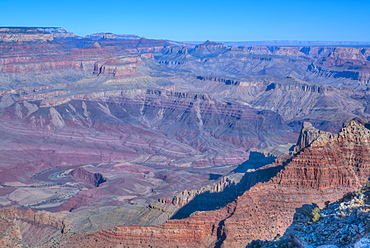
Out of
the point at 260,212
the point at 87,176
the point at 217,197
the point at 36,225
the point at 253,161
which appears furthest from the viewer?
the point at 87,176

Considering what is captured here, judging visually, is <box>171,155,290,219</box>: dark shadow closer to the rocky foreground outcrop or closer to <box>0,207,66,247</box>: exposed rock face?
the rocky foreground outcrop

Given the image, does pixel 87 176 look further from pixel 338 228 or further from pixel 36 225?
pixel 338 228

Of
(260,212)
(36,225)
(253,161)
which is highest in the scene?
(260,212)

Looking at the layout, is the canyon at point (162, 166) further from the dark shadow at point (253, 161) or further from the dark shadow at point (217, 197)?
the dark shadow at point (253, 161)

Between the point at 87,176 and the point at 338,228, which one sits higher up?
the point at 338,228

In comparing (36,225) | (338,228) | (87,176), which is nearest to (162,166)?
(87,176)

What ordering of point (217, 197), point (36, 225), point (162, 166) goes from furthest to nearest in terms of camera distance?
point (162, 166) < point (36, 225) < point (217, 197)

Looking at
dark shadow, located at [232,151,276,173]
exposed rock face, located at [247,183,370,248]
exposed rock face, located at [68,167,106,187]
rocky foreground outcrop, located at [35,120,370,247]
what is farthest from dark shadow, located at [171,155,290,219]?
exposed rock face, located at [68,167,106,187]

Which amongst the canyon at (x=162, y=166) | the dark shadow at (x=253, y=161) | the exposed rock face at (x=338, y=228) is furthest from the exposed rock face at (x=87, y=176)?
the exposed rock face at (x=338, y=228)

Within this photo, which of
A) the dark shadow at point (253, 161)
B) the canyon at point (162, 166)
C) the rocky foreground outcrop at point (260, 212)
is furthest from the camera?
the dark shadow at point (253, 161)
